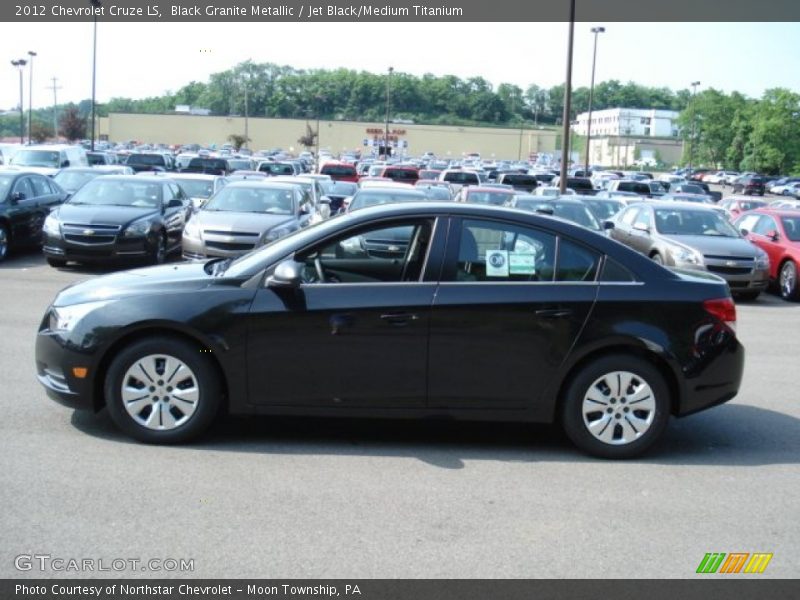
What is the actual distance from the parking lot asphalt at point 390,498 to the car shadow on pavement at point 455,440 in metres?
0.02

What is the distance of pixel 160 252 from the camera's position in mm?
15969

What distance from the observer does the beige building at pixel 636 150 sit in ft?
403

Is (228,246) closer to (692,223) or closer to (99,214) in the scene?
(99,214)

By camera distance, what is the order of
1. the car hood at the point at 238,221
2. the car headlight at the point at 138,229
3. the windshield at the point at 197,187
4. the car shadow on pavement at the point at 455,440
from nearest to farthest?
the car shadow on pavement at the point at 455,440 → the car hood at the point at 238,221 → the car headlight at the point at 138,229 → the windshield at the point at 197,187

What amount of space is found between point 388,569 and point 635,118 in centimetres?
16321

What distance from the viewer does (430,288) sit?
5871mm

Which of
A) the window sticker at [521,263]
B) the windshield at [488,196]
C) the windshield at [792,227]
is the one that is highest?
the windshield at [488,196]

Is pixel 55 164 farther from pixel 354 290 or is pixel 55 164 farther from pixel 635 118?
pixel 635 118

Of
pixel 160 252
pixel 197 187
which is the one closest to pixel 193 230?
A: pixel 160 252

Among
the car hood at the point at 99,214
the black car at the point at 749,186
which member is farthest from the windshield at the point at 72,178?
the black car at the point at 749,186

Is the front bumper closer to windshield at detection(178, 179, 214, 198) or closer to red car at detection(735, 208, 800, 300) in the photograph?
red car at detection(735, 208, 800, 300)

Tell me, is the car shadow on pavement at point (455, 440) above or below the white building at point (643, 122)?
below

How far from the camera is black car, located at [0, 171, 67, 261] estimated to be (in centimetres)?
1596
